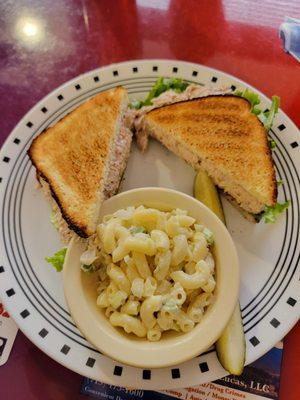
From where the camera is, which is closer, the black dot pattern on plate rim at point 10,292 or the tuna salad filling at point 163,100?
the black dot pattern on plate rim at point 10,292

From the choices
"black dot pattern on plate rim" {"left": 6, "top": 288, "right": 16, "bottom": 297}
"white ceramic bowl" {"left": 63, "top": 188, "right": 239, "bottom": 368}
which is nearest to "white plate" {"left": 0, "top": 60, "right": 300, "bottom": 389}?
"black dot pattern on plate rim" {"left": 6, "top": 288, "right": 16, "bottom": 297}

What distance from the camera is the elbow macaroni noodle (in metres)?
1.27

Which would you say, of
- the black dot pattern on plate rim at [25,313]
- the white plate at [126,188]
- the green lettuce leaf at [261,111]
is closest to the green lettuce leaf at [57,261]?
the white plate at [126,188]

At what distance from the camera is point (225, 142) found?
1657mm

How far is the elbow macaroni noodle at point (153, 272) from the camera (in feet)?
4.17

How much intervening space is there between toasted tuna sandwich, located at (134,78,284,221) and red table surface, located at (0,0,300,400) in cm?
33

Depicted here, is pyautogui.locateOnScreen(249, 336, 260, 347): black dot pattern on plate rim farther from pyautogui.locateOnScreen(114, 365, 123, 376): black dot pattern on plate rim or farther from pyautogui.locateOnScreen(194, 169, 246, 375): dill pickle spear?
pyautogui.locateOnScreen(114, 365, 123, 376): black dot pattern on plate rim

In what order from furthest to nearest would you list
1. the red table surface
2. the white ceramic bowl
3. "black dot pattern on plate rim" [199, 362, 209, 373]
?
1. the red table surface
2. "black dot pattern on plate rim" [199, 362, 209, 373]
3. the white ceramic bowl

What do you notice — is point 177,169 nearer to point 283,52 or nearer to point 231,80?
point 231,80

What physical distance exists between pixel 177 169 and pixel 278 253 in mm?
528

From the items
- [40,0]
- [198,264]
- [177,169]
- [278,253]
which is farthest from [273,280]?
[40,0]

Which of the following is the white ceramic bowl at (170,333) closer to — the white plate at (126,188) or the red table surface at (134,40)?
the white plate at (126,188)

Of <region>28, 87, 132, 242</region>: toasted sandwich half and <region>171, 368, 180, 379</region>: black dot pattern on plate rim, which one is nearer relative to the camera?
<region>171, 368, 180, 379</region>: black dot pattern on plate rim

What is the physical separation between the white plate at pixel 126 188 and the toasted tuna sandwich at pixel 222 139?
0.07 m
